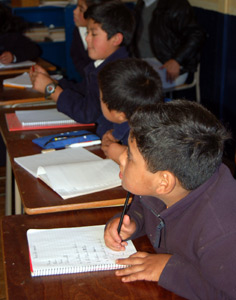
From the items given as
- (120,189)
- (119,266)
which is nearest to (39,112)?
(120,189)

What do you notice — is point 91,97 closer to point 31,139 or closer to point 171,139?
point 31,139

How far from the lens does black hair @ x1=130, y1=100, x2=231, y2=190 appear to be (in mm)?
991

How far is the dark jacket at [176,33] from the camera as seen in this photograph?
3543 millimetres

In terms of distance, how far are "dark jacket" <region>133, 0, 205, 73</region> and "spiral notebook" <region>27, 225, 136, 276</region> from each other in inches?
98.9

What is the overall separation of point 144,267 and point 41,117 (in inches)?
48.2

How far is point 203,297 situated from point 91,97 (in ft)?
4.25

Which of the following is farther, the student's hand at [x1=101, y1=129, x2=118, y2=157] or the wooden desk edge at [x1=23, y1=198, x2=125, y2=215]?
the student's hand at [x1=101, y1=129, x2=118, y2=157]

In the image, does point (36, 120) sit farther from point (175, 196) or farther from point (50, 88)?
point (175, 196)

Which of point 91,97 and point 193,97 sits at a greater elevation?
point 91,97

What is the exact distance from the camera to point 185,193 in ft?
3.51

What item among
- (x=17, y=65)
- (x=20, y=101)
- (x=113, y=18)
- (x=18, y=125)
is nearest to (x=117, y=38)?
(x=113, y=18)

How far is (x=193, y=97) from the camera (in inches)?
164

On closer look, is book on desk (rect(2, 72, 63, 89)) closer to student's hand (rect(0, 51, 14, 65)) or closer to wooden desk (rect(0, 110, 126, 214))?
student's hand (rect(0, 51, 14, 65))

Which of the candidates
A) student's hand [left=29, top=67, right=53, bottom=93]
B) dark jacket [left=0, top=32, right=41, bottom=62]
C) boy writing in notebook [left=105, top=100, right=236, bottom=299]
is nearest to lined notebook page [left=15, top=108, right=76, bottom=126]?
student's hand [left=29, top=67, right=53, bottom=93]
